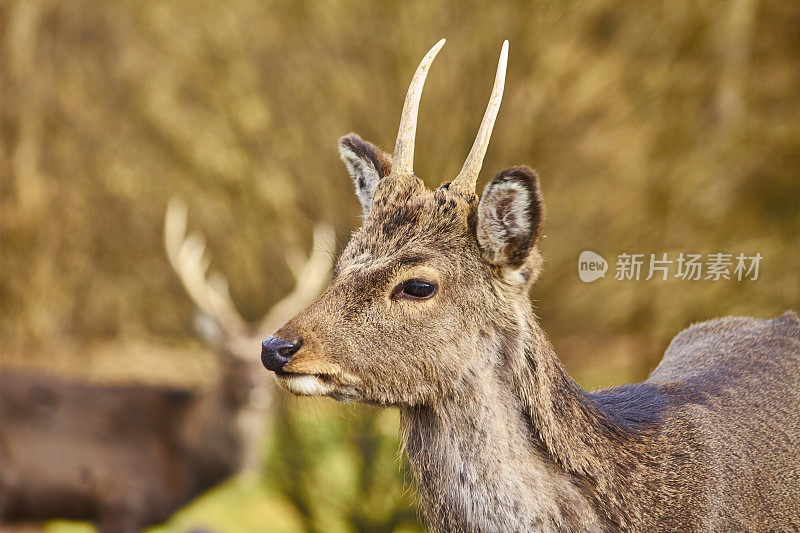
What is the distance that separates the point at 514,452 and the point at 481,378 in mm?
230

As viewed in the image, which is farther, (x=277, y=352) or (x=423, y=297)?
(x=423, y=297)

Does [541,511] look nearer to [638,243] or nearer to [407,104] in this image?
[407,104]

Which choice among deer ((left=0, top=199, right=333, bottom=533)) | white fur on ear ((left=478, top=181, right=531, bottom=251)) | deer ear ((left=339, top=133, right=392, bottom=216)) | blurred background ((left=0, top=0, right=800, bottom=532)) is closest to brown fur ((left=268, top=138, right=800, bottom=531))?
white fur on ear ((left=478, top=181, right=531, bottom=251))

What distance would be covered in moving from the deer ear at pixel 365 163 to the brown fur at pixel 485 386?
0.20 meters

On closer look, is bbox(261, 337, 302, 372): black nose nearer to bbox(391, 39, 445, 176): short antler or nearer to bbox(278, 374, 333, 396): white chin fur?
bbox(278, 374, 333, 396): white chin fur

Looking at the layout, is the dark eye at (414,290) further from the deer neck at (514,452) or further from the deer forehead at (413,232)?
the deer neck at (514,452)

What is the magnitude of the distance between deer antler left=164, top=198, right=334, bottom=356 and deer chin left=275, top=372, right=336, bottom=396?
338 centimetres

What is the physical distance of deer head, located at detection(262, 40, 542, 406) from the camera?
2.29m

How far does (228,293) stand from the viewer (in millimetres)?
6773

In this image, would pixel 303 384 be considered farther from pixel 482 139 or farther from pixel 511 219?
pixel 482 139

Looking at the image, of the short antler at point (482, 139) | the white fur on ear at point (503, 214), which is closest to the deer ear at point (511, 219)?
the white fur on ear at point (503, 214)

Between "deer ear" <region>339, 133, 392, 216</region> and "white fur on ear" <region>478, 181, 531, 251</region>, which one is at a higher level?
"deer ear" <region>339, 133, 392, 216</region>

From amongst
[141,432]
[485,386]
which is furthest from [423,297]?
[141,432]

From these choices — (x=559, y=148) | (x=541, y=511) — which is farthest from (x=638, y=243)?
(x=541, y=511)
